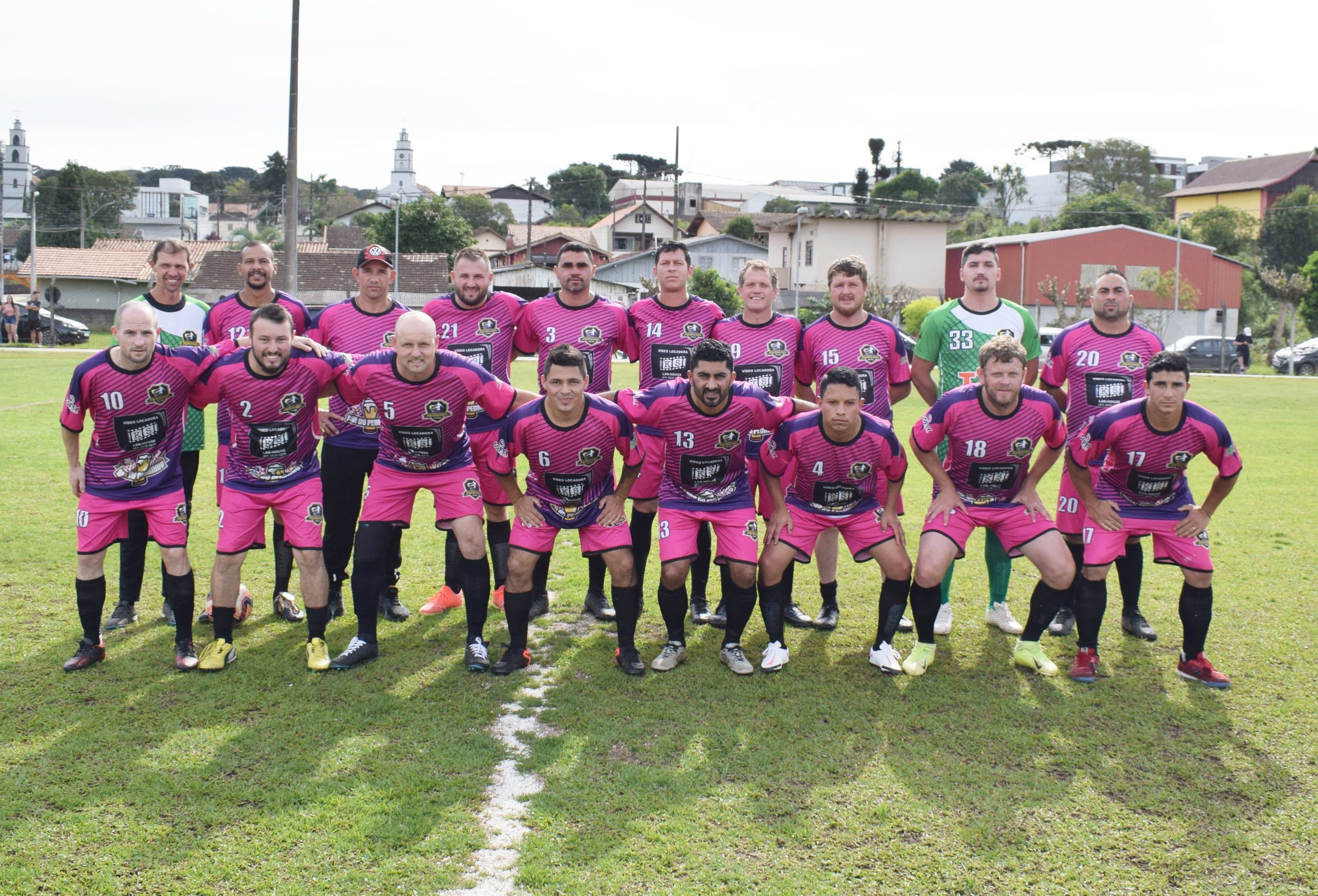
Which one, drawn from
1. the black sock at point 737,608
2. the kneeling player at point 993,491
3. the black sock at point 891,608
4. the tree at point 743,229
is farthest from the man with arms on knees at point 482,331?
the tree at point 743,229

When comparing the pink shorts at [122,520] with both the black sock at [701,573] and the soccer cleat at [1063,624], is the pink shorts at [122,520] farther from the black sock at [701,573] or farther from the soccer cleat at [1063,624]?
the soccer cleat at [1063,624]

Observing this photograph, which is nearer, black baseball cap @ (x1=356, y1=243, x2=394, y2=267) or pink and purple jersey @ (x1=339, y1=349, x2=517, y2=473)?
pink and purple jersey @ (x1=339, y1=349, x2=517, y2=473)

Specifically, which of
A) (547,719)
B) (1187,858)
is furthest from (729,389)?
(1187,858)

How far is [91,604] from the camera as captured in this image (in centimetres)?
562

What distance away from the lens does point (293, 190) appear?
66.8 ft

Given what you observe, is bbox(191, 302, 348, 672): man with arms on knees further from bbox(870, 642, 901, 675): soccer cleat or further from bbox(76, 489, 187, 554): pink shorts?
bbox(870, 642, 901, 675): soccer cleat

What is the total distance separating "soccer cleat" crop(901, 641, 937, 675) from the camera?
571cm

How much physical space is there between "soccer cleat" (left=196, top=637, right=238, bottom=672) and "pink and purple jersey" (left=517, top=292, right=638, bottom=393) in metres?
2.56

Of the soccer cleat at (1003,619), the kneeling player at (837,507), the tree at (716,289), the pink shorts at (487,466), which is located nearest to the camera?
the kneeling player at (837,507)

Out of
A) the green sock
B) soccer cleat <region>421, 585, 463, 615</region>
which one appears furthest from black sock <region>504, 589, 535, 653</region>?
the green sock

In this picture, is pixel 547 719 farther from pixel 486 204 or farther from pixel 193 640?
pixel 486 204

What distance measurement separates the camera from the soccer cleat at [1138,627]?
20.9 feet

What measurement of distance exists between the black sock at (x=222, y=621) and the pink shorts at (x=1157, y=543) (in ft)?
16.0

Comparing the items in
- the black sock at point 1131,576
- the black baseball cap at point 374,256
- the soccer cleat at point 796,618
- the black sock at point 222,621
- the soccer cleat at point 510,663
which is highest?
the black baseball cap at point 374,256
